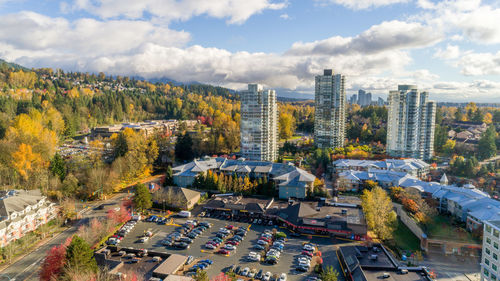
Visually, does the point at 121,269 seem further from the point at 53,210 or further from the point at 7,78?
the point at 7,78

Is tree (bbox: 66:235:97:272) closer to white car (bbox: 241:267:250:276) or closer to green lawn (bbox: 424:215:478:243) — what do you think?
white car (bbox: 241:267:250:276)

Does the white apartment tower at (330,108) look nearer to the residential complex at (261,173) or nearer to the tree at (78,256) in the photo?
the residential complex at (261,173)

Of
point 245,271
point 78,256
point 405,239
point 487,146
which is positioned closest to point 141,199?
point 78,256

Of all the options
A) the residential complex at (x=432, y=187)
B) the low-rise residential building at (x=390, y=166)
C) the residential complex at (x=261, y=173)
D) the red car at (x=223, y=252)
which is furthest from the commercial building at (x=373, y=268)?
the low-rise residential building at (x=390, y=166)

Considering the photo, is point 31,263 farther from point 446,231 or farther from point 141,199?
point 446,231

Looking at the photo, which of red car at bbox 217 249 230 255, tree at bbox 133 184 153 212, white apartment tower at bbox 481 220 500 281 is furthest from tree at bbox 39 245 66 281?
white apartment tower at bbox 481 220 500 281

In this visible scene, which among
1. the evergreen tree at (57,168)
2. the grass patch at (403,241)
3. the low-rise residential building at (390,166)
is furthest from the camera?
the low-rise residential building at (390,166)
